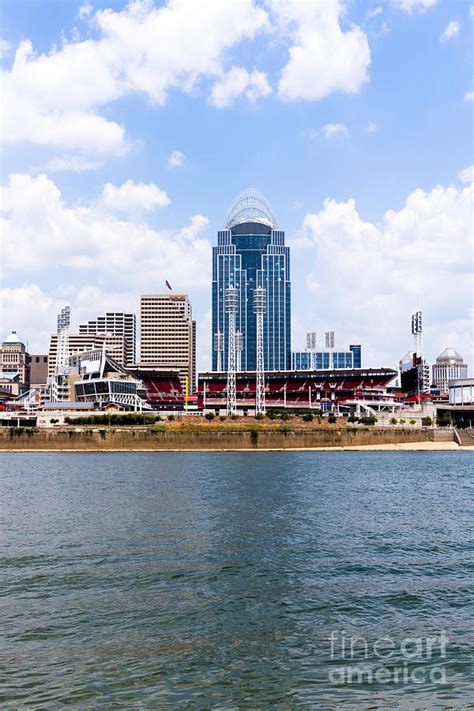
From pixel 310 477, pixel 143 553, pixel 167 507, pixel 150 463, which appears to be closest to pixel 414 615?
pixel 143 553

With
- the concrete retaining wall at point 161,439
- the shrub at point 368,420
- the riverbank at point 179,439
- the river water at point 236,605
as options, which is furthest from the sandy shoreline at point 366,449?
the river water at point 236,605

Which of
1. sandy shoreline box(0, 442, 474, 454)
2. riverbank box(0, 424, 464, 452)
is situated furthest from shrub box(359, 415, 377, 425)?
riverbank box(0, 424, 464, 452)

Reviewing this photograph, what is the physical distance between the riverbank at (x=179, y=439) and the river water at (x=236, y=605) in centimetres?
10138

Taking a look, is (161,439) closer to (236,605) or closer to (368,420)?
(368,420)

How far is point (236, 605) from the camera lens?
28.8 m

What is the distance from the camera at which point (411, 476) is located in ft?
306

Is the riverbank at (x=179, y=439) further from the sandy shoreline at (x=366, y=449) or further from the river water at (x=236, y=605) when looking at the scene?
the river water at (x=236, y=605)

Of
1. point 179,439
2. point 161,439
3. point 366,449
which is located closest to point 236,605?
point 179,439

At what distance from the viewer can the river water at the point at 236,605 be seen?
2025cm

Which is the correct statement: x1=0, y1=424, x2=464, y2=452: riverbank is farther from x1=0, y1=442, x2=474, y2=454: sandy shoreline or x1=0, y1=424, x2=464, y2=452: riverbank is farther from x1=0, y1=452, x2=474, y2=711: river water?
x1=0, y1=452, x2=474, y2=711: river water

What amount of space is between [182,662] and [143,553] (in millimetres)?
16686

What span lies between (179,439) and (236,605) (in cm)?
13425

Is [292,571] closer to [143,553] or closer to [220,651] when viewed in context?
[143,553]

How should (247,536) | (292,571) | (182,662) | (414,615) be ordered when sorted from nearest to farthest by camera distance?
(182,662) < (414,615) < (292,571) < (247,536)
